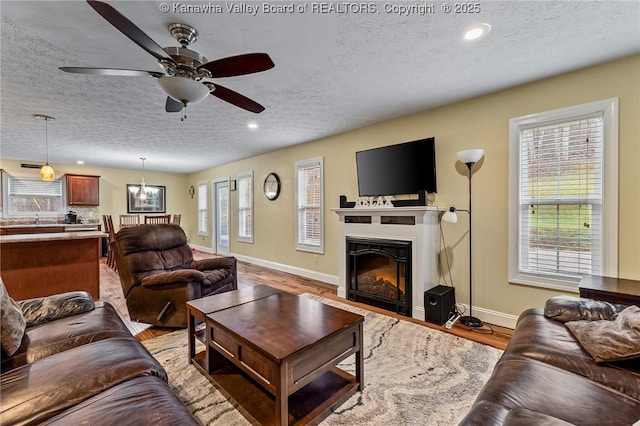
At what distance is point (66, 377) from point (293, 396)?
3.81 feet

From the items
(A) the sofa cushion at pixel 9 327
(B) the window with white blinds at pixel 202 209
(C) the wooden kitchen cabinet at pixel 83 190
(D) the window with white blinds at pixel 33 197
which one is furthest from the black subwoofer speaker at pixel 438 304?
(D) the window with white blinds at pixel 33 197

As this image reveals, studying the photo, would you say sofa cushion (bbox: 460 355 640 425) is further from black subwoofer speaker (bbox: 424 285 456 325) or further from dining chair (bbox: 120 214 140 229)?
dining chair (bbox: 120 214 140 229)

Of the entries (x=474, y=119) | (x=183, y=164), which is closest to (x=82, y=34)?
(x=474, y=119)

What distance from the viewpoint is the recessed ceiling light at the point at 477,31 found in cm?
192

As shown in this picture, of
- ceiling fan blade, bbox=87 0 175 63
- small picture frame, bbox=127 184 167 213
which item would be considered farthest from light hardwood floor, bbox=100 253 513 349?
ceiling fan blade, bbox=87 0 175 63

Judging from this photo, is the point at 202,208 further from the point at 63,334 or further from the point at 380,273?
the point at 63,334

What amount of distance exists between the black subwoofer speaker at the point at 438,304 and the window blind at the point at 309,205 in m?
2.14

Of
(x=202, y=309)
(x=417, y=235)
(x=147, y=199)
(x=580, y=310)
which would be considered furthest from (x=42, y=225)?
(x=580, y=310)

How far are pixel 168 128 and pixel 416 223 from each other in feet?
12.6

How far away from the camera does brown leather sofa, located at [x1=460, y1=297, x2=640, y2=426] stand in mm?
969

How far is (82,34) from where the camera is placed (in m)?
1.94

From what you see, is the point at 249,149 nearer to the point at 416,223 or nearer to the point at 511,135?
the point at 416,223

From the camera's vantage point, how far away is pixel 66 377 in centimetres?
117

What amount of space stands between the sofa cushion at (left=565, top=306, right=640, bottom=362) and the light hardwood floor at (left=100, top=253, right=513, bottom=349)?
112cm
